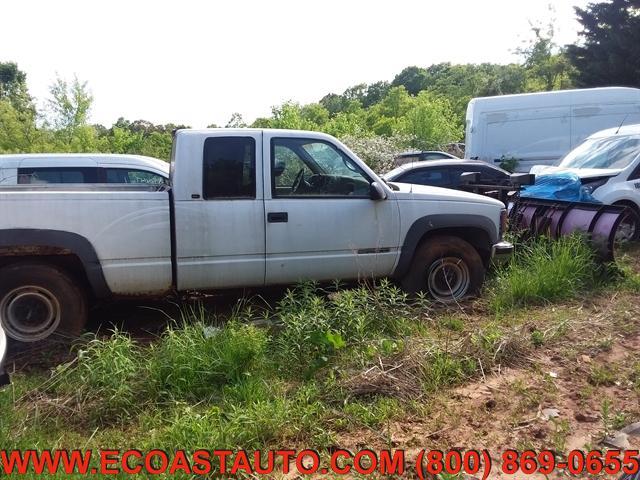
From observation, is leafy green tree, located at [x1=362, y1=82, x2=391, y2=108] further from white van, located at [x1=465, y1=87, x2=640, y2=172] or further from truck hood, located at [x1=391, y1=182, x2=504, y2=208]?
truck hood, located at [x1=391, y1=182, x2=504, y2=208]

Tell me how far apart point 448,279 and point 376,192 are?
1339 mm

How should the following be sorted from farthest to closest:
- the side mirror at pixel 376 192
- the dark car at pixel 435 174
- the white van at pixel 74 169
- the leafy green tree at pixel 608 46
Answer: the leafy green tree at pixel 608 46 < the dark car at pixel 435 174 < the white van at pixel 74 169 < the side mirror at pixel 376 192

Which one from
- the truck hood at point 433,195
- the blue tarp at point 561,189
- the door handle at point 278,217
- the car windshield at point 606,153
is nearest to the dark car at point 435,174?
the car windshield at point 606,153

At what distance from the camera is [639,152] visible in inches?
324

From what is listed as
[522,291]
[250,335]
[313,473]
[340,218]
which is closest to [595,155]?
[522,291]

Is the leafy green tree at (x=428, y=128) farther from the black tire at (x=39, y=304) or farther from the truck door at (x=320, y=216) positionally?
the black tire at (x=39, y=304)

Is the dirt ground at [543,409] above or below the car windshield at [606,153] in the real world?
below

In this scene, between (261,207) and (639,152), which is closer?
(261,207)

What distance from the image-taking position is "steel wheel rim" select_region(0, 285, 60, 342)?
4430mm

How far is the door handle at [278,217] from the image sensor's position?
492cm

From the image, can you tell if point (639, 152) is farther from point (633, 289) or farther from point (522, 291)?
point (522, 291)

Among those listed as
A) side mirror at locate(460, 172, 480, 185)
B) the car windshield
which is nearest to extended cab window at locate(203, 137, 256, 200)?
side mirror at locate(460, 172, 480, 185)

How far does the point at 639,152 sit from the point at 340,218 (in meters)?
5.80

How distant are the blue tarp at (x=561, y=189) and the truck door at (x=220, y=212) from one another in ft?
15.4
